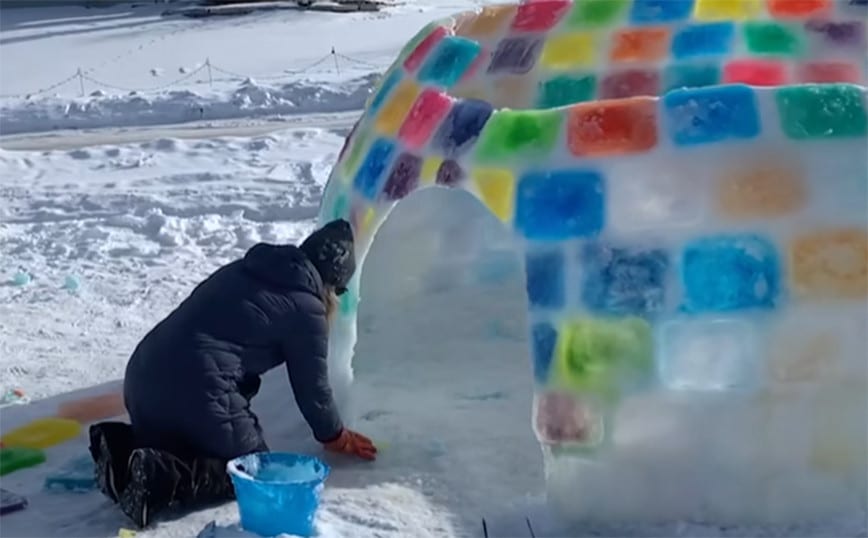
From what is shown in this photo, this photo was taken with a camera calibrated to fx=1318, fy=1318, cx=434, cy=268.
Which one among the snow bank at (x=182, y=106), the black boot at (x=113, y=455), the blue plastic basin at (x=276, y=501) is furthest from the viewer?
the snow bank at (x=182, y=106)

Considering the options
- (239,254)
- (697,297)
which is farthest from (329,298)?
(239,254)

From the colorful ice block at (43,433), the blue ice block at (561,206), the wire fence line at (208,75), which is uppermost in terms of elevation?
the wire fence line at (208,75)

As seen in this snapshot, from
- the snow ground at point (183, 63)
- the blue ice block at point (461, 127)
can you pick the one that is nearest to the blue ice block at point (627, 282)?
the blue ice block at point (461, 127)

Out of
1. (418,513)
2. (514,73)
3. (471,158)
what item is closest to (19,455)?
(418,513)

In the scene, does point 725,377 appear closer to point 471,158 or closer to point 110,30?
point 471,158

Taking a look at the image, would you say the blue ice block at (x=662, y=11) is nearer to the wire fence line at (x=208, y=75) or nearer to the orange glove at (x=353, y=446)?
the orange glove at (x=353, y=446)

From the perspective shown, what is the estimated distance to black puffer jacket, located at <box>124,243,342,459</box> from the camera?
14.6 feet

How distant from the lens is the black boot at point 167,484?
4.37 meters

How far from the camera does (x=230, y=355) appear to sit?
4.52 meters

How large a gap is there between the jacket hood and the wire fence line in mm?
11898

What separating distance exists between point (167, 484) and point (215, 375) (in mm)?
396

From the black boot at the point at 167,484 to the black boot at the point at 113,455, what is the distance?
0.33 feet

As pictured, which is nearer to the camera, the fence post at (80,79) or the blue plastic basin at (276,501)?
the blue plastic basin at (276,501)

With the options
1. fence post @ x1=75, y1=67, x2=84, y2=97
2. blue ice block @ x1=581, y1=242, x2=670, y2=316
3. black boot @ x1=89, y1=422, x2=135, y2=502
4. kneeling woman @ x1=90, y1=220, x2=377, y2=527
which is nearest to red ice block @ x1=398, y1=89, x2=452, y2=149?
kneeling woman @ x1=90, y1=220, x2=377, y2=527
